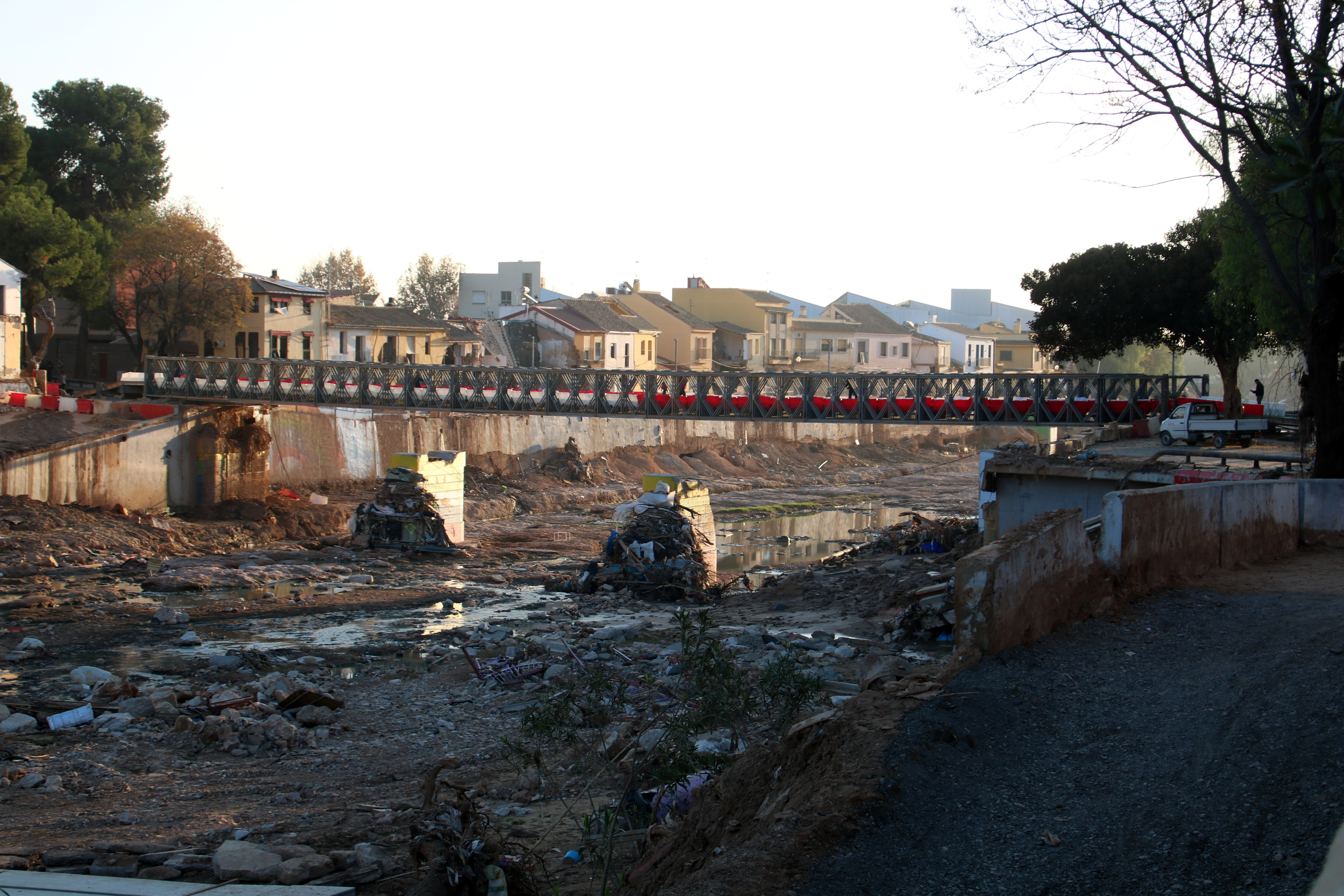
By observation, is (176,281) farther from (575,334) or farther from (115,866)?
(115,866)

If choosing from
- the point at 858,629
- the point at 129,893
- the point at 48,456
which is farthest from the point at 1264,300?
the point at 48,456

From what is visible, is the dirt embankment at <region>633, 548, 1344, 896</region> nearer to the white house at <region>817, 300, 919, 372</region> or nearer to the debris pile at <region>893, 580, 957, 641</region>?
the debris pile at <region>893, 580, 957, 641</region>

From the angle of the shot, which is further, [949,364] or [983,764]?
[949,364]

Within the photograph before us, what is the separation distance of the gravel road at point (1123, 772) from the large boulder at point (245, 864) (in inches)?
157

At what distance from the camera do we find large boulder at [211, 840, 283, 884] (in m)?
6.90

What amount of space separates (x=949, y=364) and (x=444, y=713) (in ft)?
232

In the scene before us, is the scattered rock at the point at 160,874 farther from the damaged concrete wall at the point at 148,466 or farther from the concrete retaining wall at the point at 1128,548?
→ the damaged concrete wall at the point at 148,466

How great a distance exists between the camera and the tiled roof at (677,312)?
69938 millimetres

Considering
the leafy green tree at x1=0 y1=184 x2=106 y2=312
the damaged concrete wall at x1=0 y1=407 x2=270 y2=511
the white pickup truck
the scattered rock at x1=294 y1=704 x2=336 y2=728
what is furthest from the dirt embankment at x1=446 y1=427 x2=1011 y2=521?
the scattered rock at x1=294 y1=704 x2=336 y2=728

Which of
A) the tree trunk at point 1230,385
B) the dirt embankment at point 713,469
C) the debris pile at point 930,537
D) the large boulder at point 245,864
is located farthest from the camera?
the dirt embankment at point 713,469

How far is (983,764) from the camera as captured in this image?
6195 mm

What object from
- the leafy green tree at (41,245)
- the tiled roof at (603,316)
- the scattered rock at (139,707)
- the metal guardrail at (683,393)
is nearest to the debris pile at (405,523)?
the metal guardrail at (683,393)

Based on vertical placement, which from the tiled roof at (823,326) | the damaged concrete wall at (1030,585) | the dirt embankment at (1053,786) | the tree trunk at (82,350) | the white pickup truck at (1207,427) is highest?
the tiled roof at (823,326)

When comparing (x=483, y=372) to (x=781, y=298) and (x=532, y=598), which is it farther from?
Result: (x=781, y=298)
